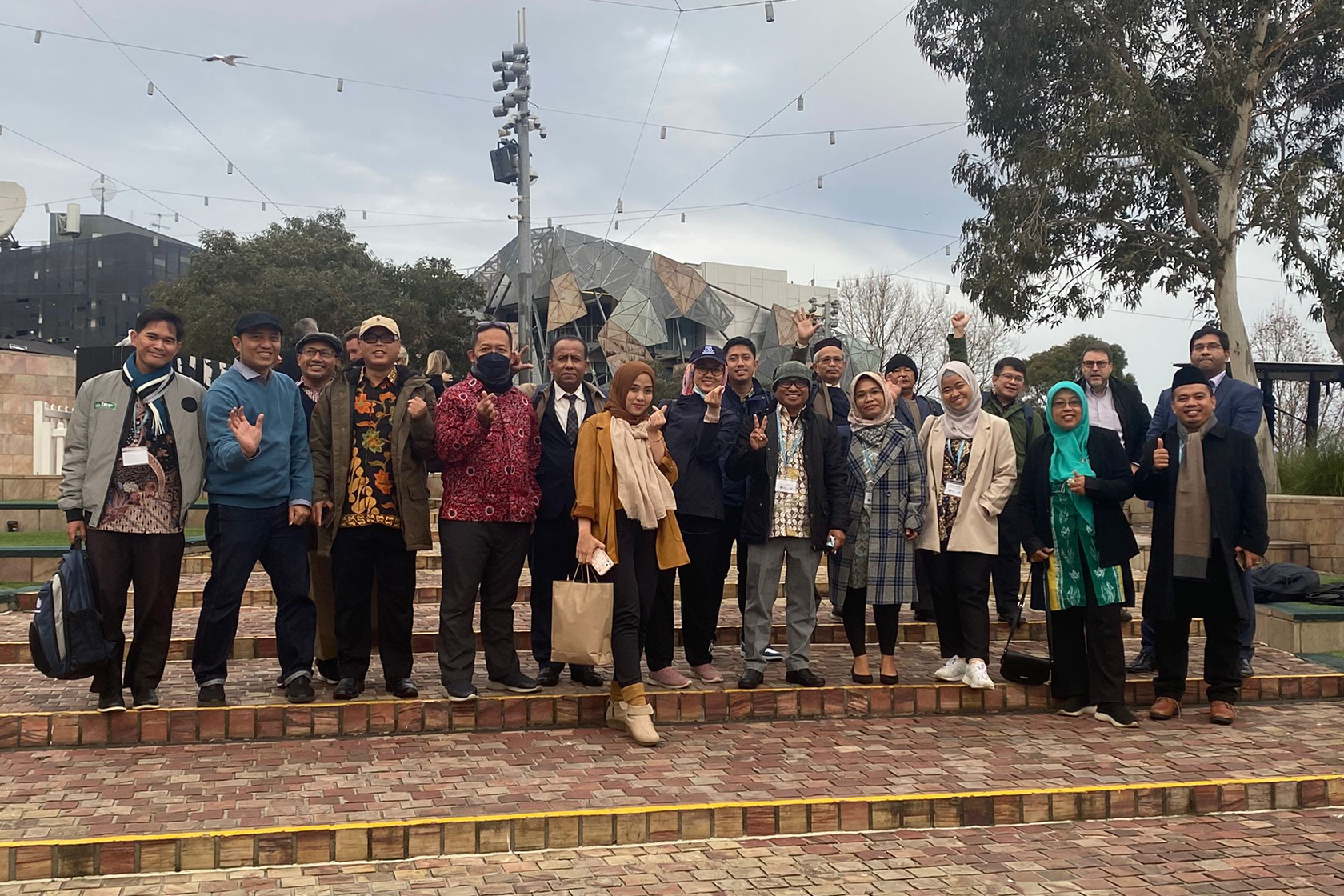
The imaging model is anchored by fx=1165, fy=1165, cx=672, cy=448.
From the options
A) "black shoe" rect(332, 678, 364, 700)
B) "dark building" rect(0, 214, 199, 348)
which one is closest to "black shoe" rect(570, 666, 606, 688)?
"black shoe" rect(332, 678, 364, 700)

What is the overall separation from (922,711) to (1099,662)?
0.92m

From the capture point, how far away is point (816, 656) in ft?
23.0

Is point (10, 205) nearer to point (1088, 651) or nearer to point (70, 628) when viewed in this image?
point (70, 628)

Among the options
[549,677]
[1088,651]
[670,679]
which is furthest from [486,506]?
[1088,651]

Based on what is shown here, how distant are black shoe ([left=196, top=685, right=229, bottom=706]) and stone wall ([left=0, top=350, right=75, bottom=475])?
1772 centimetres

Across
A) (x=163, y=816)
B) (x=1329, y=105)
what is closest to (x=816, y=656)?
(x=163, y=816)

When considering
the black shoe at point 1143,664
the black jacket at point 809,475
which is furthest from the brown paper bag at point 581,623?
the black shoe at point 1143,664

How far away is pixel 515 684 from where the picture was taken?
5.74 meters

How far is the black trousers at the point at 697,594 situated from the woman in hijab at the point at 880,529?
0.66 metres

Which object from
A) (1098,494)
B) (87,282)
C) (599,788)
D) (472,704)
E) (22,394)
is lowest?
(599,788)

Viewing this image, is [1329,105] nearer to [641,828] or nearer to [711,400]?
[711,400]

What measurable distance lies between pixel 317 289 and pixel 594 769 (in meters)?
31.2

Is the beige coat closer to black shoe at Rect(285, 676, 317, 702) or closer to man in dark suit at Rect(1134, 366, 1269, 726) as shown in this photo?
man in dark suit at Rect(1134, 366, 1269, 726)

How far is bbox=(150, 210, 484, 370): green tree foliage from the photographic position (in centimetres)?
3362
